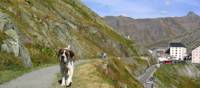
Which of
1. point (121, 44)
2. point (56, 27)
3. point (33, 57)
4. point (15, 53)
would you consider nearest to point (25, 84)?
point (15, 53)

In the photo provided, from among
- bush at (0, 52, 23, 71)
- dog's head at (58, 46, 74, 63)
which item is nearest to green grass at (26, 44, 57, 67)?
bush at (0, 52, 23, 71)

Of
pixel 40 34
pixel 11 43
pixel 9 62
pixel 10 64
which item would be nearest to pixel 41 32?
pixel 40 34

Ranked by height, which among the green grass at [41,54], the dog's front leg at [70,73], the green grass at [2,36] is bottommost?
the green grass at [41,54]

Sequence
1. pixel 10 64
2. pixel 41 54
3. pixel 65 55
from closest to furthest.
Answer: pixel 65 55 < pixel 10 64 < pixel 41 54

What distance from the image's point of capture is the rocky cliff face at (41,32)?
160 feet

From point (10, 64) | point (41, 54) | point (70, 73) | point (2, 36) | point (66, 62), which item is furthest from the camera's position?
point (41, 54)

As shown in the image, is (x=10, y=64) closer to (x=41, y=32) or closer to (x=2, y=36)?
(x=2, y=36)

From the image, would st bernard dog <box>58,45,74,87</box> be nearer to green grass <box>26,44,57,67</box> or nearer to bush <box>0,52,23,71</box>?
bush <box>0,52,23,71</box>

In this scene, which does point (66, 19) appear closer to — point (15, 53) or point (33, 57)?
point (33, 57)

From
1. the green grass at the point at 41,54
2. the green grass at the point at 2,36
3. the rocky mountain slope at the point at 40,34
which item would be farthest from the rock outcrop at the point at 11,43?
the green grass at the point at 41,54

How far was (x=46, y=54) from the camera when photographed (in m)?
69.6

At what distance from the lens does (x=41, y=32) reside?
3219 inches

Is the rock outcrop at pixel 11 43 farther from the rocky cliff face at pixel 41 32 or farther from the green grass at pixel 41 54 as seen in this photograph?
the green grass at pixel 41 54

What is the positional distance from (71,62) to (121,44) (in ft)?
419
